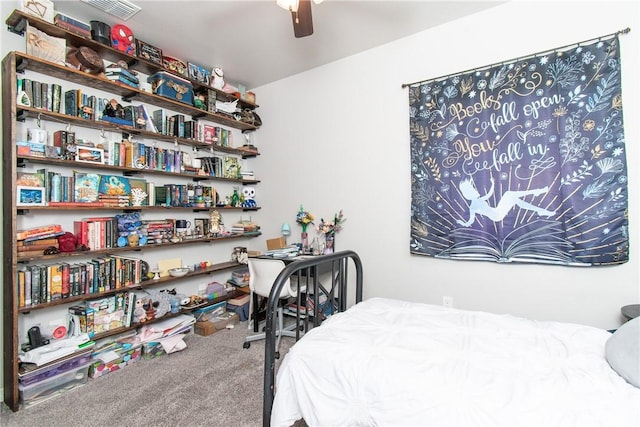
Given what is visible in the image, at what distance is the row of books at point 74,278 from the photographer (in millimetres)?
1978

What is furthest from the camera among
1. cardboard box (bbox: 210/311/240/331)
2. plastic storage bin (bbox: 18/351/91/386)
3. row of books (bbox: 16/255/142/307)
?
cardboard box (bbox: 210/311/240/331)

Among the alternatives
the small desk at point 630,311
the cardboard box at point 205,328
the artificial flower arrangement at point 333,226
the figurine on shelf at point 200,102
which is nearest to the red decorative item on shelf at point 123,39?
the figurine on shelf at point 200,102

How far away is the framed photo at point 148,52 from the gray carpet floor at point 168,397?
8.58 ft

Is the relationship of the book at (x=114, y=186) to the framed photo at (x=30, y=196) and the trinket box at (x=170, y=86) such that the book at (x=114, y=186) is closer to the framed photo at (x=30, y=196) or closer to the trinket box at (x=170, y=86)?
the framed photo at (x=30, y=196)

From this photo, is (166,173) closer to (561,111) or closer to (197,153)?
(197,153)

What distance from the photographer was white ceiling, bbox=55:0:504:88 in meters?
2.28

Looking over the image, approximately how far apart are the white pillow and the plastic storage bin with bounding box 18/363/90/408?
9.75ft

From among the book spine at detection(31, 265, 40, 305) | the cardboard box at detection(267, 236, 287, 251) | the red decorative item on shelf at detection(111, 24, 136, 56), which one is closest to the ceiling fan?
the red decorative item on shelf at detection(111, 24, 136, 56)

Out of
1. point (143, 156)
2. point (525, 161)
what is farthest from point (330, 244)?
point (143, 156)

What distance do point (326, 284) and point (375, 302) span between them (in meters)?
1.41

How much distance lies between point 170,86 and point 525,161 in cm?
310

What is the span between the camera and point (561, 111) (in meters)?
2.05

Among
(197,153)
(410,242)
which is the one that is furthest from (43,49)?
(410,242)

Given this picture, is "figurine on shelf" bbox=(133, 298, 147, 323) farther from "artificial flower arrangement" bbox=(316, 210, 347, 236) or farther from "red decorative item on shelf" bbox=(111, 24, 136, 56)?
"red decorative item on shelf" bbox=(111, 24, 136, 56)
